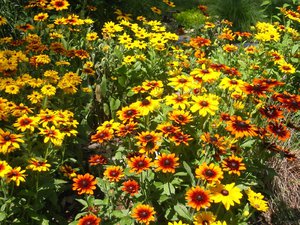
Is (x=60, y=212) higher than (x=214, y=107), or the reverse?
(x=214, y=107)

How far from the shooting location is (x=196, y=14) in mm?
6574

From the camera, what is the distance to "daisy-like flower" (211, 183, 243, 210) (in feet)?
7.16

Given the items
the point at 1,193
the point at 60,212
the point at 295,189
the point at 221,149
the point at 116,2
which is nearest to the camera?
the point at 221,149

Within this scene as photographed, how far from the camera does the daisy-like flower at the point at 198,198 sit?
7.00ft

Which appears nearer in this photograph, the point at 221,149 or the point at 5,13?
the point at 221,149

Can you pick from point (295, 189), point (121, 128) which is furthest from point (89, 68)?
point (295, 189)

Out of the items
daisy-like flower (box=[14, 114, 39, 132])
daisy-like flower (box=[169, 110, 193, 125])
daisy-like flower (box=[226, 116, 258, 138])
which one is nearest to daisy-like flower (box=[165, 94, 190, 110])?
daisy-like flower (box=[169, 110, 193, 125])

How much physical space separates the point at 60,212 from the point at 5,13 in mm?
2415

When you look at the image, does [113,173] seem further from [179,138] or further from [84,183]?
[179,138]

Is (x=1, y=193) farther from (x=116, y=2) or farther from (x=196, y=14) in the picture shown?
(x=196, y=14)

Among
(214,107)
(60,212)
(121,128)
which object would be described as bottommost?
(60,212)

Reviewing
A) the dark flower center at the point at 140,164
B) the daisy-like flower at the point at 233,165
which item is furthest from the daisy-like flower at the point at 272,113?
the dark flower center at the point at 140,164

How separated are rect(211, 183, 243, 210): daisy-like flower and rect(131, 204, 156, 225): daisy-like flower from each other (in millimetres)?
326

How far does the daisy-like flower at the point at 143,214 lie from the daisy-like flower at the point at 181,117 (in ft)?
1.77
